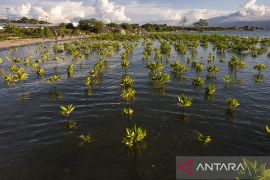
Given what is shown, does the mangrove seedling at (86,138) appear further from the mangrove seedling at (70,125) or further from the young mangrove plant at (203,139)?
the young mangrove plant at (203,139)

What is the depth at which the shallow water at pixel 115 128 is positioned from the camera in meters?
12.6

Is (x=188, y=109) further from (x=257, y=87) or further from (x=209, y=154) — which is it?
(x=257, y=87)

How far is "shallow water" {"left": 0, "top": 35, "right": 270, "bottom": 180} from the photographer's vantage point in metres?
12.6

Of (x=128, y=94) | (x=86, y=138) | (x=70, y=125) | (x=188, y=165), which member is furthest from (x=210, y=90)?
(x=70, y=125)

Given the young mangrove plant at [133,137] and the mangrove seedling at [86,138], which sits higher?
the young mangrove plant at [133,137]

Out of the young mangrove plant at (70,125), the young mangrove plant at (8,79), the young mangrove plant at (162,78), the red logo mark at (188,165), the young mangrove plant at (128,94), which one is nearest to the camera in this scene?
the red logo mark at (188,165)

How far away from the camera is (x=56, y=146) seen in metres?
14.5

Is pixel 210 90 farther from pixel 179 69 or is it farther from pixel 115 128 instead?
pixel 179 69

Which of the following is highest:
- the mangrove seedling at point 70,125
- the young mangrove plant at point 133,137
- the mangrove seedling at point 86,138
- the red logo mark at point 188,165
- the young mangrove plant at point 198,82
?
the young mangrove plant at point 198,82

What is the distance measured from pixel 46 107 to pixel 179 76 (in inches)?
650

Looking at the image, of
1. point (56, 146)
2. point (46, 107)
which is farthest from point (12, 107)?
point (56, 146)

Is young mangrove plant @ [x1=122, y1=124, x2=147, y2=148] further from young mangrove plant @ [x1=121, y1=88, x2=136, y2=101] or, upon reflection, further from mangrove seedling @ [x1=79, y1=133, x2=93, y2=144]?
young mangrove plant @ [x1=121, y1=88, x2=136, y2=101]

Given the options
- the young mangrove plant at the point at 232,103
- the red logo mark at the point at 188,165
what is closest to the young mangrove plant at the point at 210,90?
the young mangrove plant at the point at 232,103

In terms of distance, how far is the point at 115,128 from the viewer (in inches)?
653
